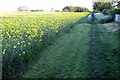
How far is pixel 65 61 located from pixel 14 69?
202 cm

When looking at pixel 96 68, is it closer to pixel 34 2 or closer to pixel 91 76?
pixel 91 76

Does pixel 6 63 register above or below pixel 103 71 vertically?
above

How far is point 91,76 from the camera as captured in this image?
4734 mm

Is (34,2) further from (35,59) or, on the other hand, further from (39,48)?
(35,59)

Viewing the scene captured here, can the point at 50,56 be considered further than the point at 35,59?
Yes

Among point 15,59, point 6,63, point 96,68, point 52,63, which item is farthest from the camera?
point 52,63

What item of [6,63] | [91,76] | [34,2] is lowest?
[91,76]

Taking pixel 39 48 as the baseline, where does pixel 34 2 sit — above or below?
above

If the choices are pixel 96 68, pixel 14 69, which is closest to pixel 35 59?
pixel 14 69

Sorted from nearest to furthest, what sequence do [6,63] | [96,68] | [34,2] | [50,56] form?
[6,63]
[96,68]
[50,56]
[34,2]

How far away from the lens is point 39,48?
705cm

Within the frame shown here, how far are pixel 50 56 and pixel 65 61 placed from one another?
0.87m

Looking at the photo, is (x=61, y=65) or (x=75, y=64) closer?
(x=61, y=65)

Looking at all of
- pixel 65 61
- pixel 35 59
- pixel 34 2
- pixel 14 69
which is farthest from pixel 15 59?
pixel 34 2
